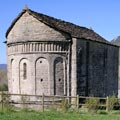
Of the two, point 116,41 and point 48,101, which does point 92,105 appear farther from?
point 116,41

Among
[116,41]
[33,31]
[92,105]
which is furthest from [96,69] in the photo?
[116,41]

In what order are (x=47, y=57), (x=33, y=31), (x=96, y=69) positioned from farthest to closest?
(x=96, y=69) → (x=33, y=31) → (x=47, y=57)

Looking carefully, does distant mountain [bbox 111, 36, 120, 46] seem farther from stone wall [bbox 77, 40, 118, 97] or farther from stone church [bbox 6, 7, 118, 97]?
stone church [bbox 6, 7, 118, 97]

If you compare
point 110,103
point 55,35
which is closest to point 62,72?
point 55,35

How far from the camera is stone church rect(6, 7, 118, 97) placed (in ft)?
83.3

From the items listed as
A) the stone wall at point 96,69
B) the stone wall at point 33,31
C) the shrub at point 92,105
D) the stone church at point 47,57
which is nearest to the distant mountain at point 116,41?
the stone wall at point 96,69

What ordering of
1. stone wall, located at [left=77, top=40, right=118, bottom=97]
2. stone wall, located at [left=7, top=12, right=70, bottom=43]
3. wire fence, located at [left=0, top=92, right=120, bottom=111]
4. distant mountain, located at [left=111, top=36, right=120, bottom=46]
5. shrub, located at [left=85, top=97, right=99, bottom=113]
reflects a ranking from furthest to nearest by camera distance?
distant mountain, located at [left=111, top=36, right=120, bottom=46]
stone wall, located at [left=77, top=40, right=118, bottom=97]
stone wall, located at [left=7, top=12, right=70, bottom=43]
wire fence, located at [left=0, top=92, right=120, bottom=111]
shrub, located at [left=85, top=97, right=99, bottom=113]

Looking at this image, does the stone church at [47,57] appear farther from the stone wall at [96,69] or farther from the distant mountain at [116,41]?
the distant mountain at [116,41]

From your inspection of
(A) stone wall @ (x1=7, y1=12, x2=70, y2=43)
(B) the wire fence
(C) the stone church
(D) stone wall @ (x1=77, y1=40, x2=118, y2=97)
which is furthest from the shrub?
(A) stone wall @ (x1=7, y1=12, x2=70, y2=43)

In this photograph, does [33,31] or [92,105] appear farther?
[33,31]

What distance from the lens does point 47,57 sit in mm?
25422

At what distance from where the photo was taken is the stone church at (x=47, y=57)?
25.4 metres

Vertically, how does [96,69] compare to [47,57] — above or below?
below

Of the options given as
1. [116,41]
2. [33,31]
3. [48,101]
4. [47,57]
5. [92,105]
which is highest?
[116,41]
